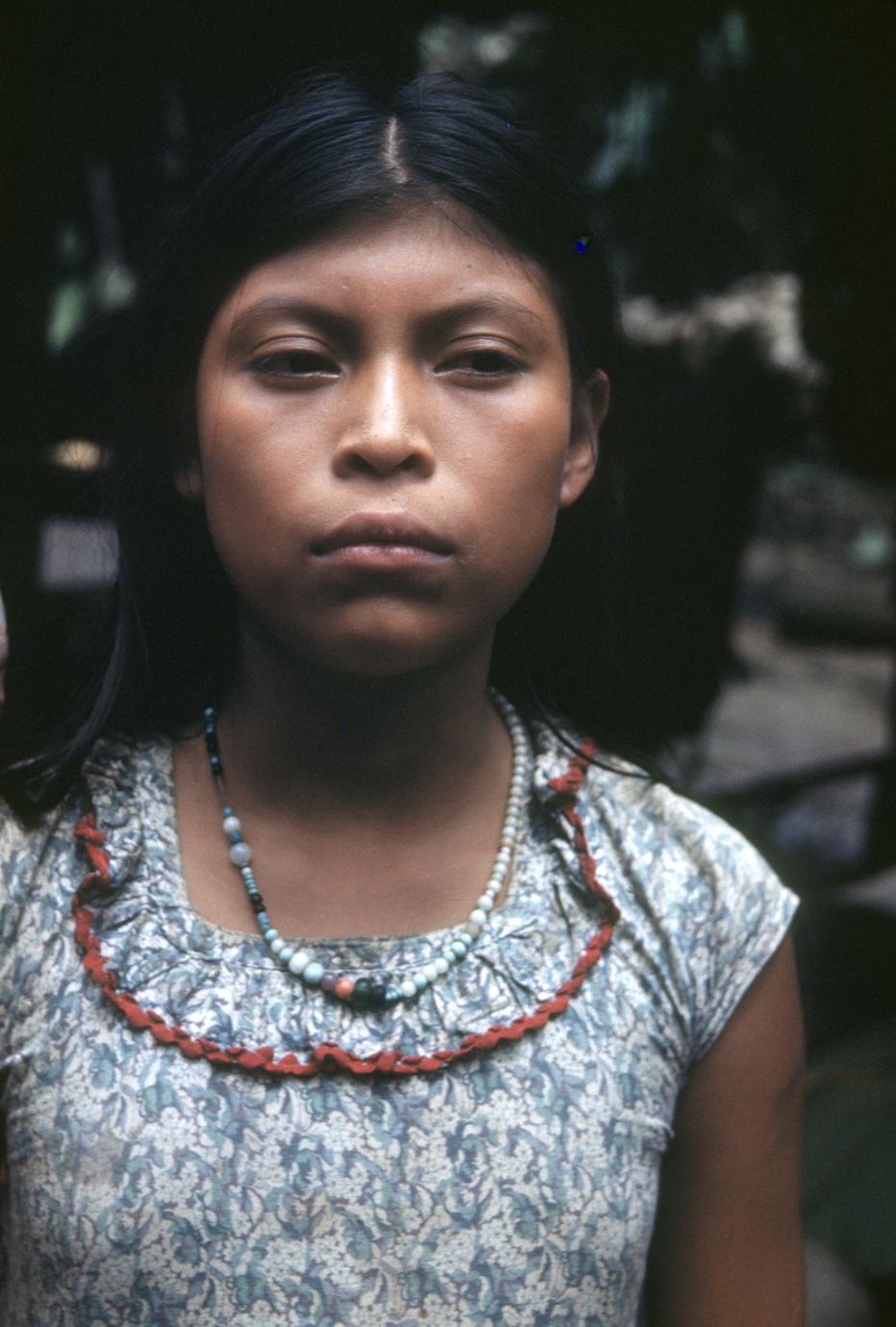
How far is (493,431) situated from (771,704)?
716 cm

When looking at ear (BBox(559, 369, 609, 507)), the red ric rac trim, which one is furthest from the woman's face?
the red ric rac trim

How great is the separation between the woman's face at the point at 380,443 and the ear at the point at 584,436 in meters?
0.15

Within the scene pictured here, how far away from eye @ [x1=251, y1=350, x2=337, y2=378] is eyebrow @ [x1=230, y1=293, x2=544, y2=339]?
0.03 meters

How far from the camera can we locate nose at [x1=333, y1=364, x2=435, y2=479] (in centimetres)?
A: 102

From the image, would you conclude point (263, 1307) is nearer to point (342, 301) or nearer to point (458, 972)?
point (458, 972)

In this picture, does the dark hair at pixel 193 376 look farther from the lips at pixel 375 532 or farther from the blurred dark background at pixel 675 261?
the lips at pixel 375 532

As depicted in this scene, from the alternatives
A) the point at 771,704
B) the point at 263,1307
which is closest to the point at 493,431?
the point at 263,1307

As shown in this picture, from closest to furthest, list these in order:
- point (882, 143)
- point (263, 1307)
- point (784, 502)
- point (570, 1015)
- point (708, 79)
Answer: point (263, 1307) → point (570, 1015) → point (882, 143) → point (708, 79) → point (784, 502)

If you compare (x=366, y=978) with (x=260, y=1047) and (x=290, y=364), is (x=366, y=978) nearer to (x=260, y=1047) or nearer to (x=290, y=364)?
(x=260, y=1047)

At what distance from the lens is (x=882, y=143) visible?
2.37 meters

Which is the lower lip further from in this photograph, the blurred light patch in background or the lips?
the blurred light patch in background

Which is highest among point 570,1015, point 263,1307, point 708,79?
point 708,79

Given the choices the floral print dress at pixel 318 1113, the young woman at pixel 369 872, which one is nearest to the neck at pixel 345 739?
the young woman at pixel 369 872

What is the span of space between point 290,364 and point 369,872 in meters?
0.50
